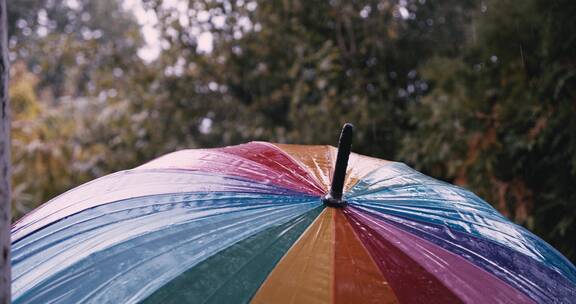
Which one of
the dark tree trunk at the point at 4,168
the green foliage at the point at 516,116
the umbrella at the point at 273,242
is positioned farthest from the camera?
the green foliage at the point at 516,116

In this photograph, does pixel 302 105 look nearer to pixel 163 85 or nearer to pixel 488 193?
pixel 163 85

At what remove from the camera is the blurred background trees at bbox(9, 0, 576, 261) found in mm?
4141

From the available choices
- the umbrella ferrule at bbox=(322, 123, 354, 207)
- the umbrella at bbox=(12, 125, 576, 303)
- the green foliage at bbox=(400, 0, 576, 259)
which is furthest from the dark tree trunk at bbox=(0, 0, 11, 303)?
the green foliage at bbox=(400, 0, 576, 259)

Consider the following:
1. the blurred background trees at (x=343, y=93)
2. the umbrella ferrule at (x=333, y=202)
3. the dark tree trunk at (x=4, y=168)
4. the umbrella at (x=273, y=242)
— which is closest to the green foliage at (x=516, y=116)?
the blurred background trees at (x=343, y=93)

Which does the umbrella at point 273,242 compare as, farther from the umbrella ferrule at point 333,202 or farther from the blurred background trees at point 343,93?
the blurred background trees at point 343,93

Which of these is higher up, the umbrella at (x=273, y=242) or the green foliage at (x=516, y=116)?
the green foliage at (x=516, y=116)

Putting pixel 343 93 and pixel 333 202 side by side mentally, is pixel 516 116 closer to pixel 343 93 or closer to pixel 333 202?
pixel 343 93

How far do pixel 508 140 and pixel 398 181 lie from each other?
8.17 feet

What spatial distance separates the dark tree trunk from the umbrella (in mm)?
342

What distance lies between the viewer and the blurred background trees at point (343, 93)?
13.6 feet

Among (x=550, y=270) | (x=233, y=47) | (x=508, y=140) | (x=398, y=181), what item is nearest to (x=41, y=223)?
(x=398, y=181)

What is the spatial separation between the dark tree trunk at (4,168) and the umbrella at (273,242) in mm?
342

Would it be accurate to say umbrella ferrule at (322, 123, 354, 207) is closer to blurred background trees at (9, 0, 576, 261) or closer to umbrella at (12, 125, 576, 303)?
umbrella at (12, 125, 576, 303)

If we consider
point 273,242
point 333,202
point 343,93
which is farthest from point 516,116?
point 273,242
